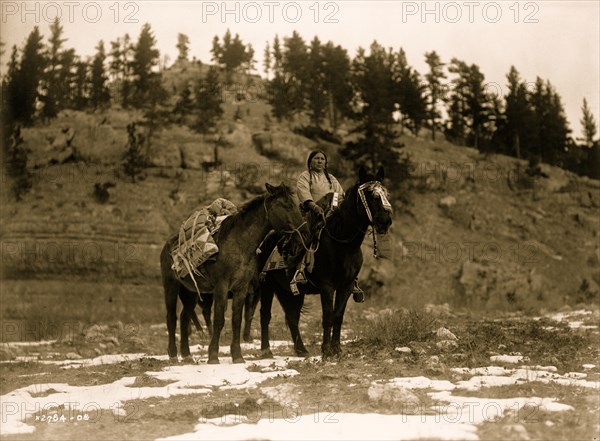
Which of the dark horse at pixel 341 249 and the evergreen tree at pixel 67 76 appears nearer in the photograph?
the dark horse at pixel 341 249

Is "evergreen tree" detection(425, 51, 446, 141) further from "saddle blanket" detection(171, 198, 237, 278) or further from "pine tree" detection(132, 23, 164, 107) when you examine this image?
"saddle blanket" detection(171, 198, 237, 278)

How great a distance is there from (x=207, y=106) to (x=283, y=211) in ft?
137

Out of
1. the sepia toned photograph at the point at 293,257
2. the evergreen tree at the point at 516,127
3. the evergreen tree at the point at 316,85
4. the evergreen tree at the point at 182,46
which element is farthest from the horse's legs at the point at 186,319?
the evergreen tree at the point at 182,46

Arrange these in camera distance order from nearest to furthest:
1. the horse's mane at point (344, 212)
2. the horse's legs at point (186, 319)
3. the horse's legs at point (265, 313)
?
the horse's mane at point (344, 212) < the horse's legs at point (265, 313) < the horse's legs at point (186, 319)

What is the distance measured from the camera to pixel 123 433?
17.9 feet

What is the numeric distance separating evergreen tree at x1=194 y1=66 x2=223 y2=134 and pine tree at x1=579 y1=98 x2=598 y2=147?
4254 cm

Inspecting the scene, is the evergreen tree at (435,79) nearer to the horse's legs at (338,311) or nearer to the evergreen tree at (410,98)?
the evergreen tree at (410,98)

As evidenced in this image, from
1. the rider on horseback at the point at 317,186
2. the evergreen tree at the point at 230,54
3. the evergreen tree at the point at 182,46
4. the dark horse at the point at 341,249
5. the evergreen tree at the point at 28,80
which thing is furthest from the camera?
the evergreen tree at the point at 182,46

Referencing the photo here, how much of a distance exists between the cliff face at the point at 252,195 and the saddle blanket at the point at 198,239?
1609cm

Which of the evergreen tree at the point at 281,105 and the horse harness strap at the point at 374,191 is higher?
the evergreen tree at the point at 281,105

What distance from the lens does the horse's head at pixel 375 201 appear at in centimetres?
836

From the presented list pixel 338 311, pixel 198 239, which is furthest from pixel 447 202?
pixel 198 239

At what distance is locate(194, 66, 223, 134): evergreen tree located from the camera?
45.8m

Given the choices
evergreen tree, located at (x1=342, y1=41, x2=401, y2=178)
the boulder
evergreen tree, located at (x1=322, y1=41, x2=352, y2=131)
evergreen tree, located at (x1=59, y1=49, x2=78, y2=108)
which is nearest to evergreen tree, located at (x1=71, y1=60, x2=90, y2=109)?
evergreen tree, located at (x1=59, y1=49, x2=78, y2=108)
